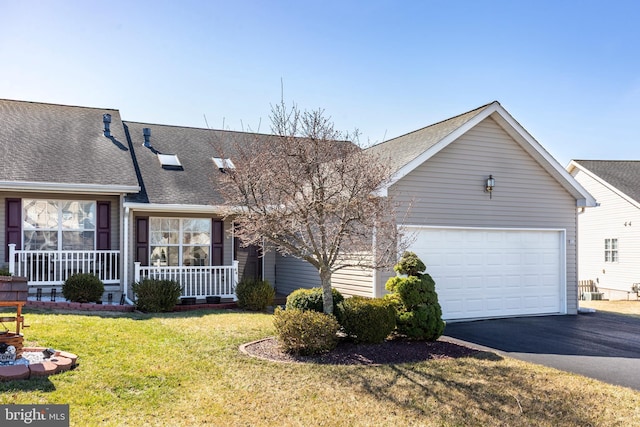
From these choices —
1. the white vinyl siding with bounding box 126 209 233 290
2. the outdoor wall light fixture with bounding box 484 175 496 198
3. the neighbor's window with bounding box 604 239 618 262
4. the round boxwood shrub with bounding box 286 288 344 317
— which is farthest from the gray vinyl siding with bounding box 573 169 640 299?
the round boxwood shrub with bounding box 286 288 344 317

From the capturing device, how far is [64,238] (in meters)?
13.0

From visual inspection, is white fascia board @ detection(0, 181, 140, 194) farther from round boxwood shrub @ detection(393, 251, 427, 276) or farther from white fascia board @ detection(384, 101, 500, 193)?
round boxwood shrub @ detection(393, 251, 427, 276)

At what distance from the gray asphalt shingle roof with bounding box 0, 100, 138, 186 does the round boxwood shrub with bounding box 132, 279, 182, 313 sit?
2667 mm

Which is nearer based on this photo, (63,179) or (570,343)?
(570,343)

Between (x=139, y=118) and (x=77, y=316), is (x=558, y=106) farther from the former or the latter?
(x=77, y=316)

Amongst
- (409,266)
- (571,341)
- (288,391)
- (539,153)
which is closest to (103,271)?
(409,266)

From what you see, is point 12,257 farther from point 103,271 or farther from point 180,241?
point 180,241

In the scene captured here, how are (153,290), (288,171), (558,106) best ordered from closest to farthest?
Answer: (288,171)
(153,290)
(558,106)

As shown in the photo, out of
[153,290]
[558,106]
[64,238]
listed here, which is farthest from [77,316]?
[558,106]

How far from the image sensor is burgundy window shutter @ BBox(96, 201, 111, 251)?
13.1m

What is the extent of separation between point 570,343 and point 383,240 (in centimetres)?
420

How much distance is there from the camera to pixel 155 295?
38.2 feet

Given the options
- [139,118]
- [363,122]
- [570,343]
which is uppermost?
[139,118]

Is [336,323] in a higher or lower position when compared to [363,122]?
lower
